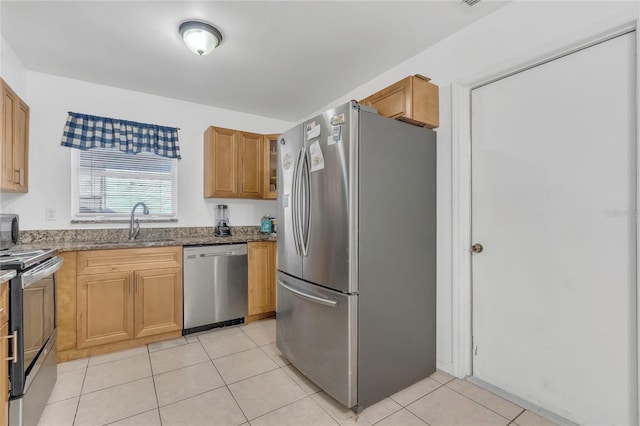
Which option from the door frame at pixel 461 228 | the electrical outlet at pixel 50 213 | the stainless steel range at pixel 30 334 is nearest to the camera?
the stainless steel range at pixel 30 334

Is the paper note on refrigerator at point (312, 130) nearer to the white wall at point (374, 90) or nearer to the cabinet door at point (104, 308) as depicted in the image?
the white wall at point (374, 90)

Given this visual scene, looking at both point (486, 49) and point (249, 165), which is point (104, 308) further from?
point (486, 49)

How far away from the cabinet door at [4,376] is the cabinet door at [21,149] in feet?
5.40

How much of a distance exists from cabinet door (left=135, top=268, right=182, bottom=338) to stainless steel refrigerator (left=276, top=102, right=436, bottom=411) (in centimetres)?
122

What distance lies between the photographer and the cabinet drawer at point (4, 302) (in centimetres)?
135

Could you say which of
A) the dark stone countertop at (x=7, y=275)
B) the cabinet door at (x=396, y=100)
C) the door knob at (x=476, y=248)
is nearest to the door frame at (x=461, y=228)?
the door knob at (x=476, y=248)

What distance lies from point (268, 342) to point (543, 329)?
2138mm

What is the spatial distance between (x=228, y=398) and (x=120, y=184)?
2449 mm

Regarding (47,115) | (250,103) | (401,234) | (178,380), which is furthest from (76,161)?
(401,234)

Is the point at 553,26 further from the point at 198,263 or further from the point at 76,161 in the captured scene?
the point at 76,161

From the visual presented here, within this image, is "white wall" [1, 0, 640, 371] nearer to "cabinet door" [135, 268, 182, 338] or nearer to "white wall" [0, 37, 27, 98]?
"white wall" [0, 37, 27, 98]

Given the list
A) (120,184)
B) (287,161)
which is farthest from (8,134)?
(287,161)

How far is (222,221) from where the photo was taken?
144 inches

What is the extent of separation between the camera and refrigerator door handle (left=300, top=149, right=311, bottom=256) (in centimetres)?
207
